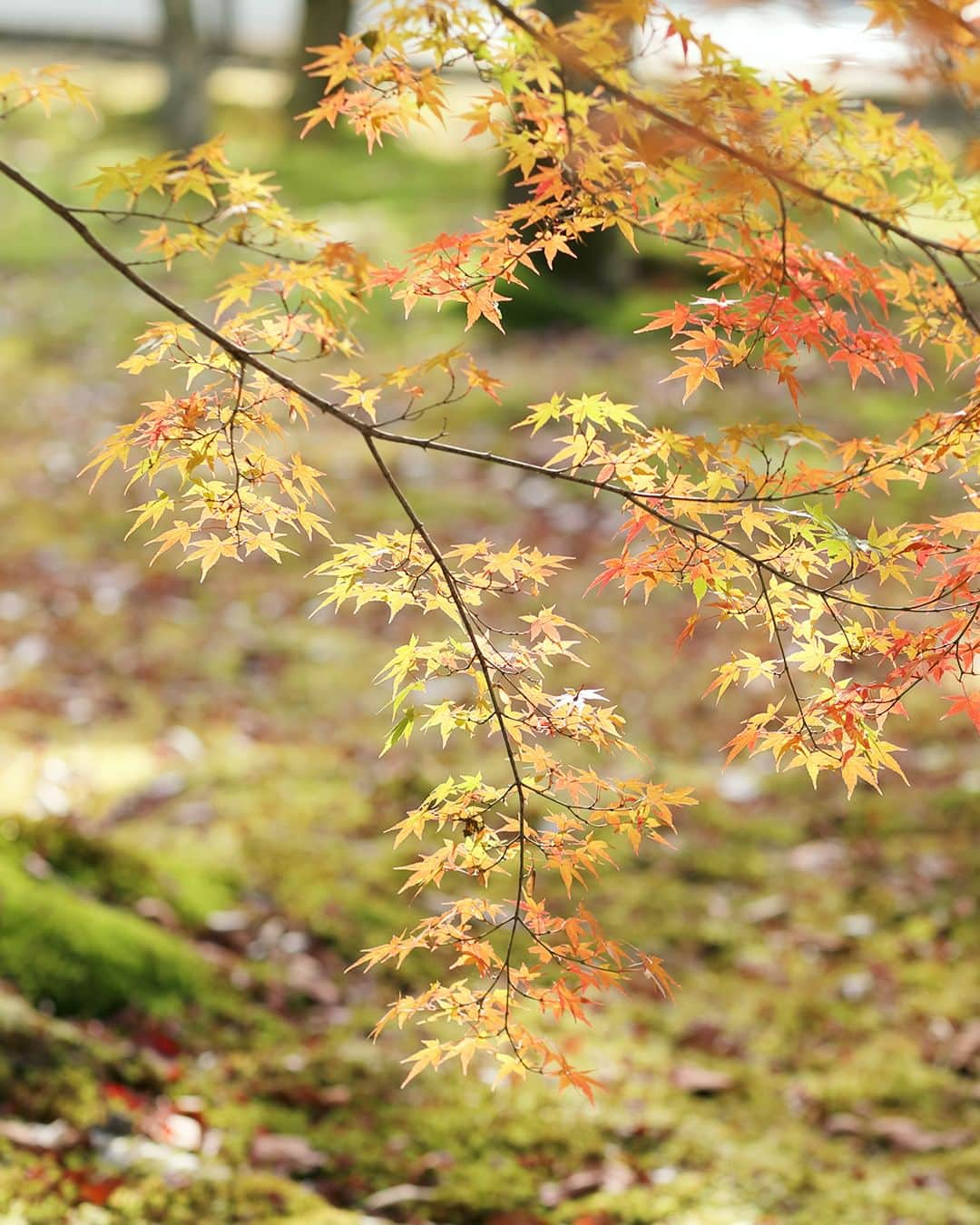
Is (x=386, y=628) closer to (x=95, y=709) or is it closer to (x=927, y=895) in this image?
(x=95, y=709)

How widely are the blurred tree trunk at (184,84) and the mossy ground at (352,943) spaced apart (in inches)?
184

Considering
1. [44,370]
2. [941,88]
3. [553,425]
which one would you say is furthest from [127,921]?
[44,370]

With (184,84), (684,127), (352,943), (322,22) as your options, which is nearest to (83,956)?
(352,943)

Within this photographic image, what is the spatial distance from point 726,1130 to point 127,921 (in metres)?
1.50

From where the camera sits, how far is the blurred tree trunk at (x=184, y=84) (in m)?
9.24

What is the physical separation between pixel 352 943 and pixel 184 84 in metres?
7.98

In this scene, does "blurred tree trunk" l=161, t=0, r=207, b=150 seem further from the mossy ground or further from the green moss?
the green moss

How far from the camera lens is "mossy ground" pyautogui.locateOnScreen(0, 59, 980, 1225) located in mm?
2539

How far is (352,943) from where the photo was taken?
340 centimetres

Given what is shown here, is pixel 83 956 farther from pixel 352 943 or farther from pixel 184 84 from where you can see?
pixel 184 84

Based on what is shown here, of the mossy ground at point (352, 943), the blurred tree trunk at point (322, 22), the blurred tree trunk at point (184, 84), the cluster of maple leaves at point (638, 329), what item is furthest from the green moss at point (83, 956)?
the blurred tree trunk at point (322, 22)

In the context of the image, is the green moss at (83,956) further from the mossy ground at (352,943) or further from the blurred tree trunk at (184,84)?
the blurred tree trunk at (184,84)

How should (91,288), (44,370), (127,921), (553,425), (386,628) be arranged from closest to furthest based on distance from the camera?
(127,921)
(386,628)
(553,425)
(44,370)
(91,288)

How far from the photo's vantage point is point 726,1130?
2.82m
